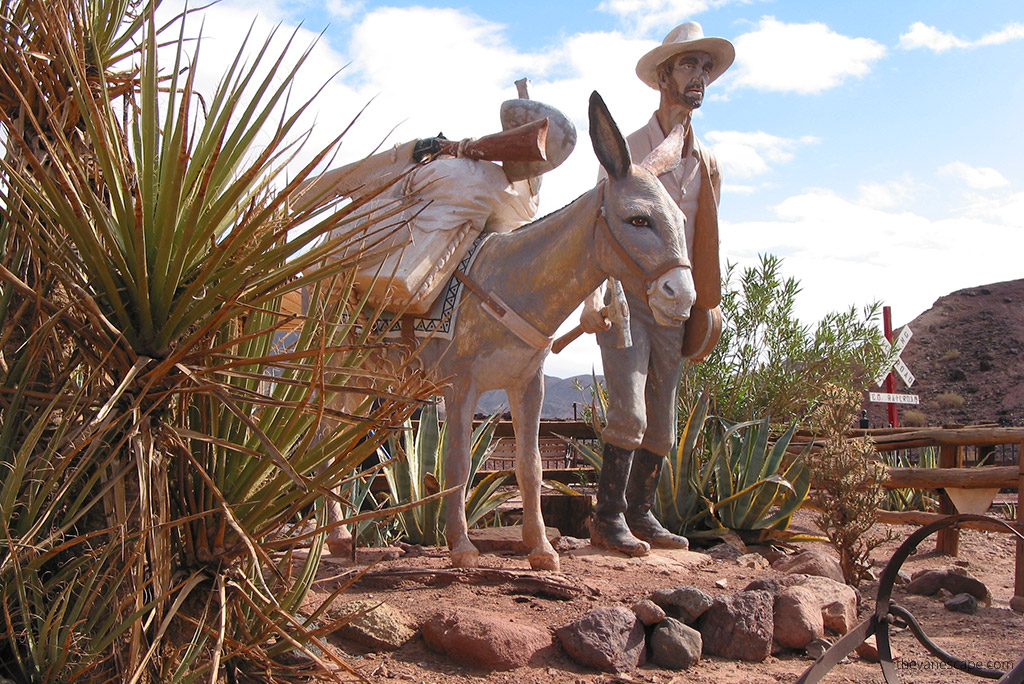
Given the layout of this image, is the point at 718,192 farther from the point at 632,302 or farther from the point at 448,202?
the point at 448,202

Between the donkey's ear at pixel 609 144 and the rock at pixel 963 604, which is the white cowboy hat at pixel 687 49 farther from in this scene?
the rock at pixel 963 604

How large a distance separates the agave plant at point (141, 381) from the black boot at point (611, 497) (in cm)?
307

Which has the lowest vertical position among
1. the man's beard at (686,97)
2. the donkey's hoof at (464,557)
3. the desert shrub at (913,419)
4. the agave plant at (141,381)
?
the donkey's hoof at (464,557)

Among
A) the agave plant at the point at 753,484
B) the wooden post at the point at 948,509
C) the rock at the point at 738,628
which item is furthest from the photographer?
the wooden post at the point at 948,509

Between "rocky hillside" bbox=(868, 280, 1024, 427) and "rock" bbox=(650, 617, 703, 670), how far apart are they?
25.4 metres

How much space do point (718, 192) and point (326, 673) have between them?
4.34 m

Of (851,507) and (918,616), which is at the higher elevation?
(851,507)

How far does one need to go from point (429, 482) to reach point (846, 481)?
2734 mm

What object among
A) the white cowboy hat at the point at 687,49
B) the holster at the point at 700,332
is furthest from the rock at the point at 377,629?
the white cowboy hat at the point at 687,49

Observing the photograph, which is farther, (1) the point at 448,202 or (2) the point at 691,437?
(2) the point at 691,437

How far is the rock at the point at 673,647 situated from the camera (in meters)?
3.50

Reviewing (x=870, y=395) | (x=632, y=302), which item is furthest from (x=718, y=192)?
(x=870, y=395)

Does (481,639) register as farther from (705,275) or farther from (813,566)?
(705,275)

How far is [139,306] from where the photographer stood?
1.76m
